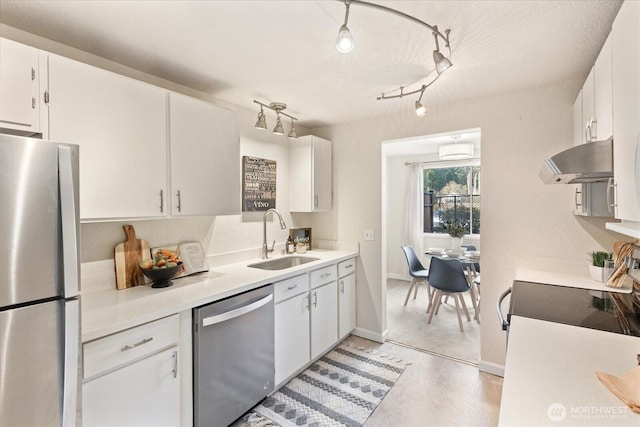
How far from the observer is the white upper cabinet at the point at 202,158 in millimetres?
1943

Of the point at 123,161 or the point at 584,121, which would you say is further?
the point at 584,121

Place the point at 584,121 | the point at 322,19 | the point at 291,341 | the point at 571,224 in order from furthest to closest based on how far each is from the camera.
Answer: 1. the point at 291,341
2. the point at 571,224
3. the point at 584,121
4. the point at 322,19

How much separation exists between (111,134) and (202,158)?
56 cm

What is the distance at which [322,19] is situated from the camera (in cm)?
147

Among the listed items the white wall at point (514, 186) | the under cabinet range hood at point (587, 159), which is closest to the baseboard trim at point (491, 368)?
the white wall at point (514, 186)

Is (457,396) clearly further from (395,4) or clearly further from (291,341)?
(395,4)

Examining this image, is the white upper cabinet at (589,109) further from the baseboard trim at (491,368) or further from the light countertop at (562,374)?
the baseboard trim at (491,368)

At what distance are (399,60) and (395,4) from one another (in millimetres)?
538

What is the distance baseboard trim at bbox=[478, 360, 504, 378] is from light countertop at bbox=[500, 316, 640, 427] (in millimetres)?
1392

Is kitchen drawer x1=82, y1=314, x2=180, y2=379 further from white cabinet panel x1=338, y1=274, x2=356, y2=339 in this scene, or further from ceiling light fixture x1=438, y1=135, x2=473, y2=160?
ceiling light fixture x1=438, y1=135, x2=473, y2=160

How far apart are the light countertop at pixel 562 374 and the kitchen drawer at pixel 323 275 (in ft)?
5.03

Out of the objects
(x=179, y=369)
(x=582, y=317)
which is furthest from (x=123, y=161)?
(x=582, y=317)

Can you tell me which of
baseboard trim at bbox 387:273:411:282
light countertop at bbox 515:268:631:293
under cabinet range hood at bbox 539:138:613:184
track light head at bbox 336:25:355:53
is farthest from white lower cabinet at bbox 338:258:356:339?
baseboard trim at bbox 387:273:411:282

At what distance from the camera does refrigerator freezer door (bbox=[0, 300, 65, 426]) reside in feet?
3.24
